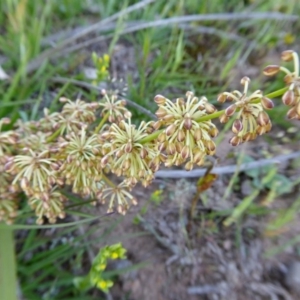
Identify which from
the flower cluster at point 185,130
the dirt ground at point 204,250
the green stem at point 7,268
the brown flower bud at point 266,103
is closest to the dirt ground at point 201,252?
the dirt ground at point 204,250

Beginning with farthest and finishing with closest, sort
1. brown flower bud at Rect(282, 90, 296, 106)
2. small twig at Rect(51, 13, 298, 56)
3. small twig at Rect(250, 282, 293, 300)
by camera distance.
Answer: small twig at Rect(51, 13, 298, 56) < small twig at Rect(250, 282, 293, 300) < brown flower bud at Rect(282, 90, 296, 106)

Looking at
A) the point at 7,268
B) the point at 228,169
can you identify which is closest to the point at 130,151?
the point at 7,268

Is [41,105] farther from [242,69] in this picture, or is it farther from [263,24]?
[263,24]

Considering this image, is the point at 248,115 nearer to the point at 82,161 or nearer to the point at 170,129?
the point at 170,129

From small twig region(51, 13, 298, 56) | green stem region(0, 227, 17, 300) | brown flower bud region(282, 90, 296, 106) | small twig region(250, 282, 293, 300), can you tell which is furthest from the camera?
small twig region(51, 13, 298, 56)

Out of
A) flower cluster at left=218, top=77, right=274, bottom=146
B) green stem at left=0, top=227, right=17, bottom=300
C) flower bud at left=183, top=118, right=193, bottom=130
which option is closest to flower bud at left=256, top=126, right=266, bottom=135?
flower cluster at left=218, top=77, right=274, bottom=146

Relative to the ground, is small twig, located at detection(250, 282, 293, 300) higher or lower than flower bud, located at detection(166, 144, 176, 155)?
lower

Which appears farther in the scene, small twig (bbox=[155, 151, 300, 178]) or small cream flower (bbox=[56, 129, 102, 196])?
small twig (bbox=[155, 151, 300, 178])

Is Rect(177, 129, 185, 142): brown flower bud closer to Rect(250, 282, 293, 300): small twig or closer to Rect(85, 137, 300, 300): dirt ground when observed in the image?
Rect(85, 137, 300, 300): dirt ground
